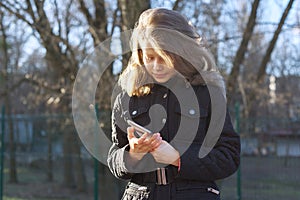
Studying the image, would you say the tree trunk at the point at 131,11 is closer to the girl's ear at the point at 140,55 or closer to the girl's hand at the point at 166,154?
the girl's ear at the point at 140,55

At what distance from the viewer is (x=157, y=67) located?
74.1 inches

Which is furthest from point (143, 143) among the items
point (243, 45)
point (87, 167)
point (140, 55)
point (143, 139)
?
point (87, 167)

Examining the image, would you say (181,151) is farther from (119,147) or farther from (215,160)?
(119,147)

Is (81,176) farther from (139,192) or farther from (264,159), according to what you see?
(139,192)

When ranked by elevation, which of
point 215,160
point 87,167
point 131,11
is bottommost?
point 87,167

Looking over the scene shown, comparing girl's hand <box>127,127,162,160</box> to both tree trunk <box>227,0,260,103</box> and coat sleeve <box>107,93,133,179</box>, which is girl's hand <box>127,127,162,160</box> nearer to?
coat sleeve <box>107,93,133,179</box>

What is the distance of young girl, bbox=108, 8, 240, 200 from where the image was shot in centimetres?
180

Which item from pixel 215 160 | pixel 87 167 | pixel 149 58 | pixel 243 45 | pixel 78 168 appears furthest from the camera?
pixel 78 168

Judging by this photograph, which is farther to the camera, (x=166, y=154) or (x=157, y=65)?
Answer: (x=157, y=65)

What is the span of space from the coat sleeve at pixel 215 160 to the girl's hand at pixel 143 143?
138 mm

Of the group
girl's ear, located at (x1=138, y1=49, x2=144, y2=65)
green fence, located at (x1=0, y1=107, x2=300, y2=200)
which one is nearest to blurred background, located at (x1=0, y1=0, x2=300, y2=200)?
green fence, located at (x1=0, y1=107, x2=300, y2=200)

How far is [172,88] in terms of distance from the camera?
1919mm

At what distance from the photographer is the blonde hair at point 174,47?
1849 millimetres

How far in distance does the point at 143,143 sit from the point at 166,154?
109mm
